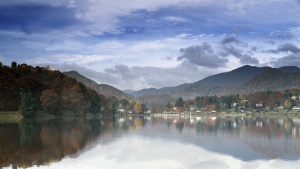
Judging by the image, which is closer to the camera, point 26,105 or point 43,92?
point 26,105

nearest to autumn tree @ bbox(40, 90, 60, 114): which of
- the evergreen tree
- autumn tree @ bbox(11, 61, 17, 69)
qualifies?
the evergreen tree

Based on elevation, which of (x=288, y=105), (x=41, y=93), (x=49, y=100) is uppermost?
(x=41, y=93)

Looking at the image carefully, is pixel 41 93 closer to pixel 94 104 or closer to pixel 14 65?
pixel 14 65

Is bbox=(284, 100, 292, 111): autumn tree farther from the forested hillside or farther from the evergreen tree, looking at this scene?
the evergreen tree

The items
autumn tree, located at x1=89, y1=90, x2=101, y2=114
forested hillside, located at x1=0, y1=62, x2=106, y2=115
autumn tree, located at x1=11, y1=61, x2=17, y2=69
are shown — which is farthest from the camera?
autumn tree, located at x1=89, y1=90, x2=101, y2=114

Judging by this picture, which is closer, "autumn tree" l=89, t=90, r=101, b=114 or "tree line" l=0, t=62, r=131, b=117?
"tree line" l=0, t=62, r=131, b=117

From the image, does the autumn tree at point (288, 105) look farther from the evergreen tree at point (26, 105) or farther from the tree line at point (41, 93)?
the evergreen tree at point (26, 105)

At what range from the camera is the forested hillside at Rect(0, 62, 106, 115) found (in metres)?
83.7

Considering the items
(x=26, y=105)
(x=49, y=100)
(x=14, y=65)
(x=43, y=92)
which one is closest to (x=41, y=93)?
(x=43, y=92)

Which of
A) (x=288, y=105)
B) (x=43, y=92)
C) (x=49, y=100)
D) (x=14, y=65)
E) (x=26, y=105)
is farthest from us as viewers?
(x=288, y=105)

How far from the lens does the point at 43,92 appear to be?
91.2 meters

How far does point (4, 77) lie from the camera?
8588cm

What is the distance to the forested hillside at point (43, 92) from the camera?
83706 millimetres

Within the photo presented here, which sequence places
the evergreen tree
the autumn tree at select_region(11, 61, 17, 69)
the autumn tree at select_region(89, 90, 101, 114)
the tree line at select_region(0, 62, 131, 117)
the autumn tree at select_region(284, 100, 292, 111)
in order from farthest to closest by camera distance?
the autumn tree at select_region(284, 100, 292, 111)
the autumn tree at select_region(89, 90, 101, 114)
the autumn tree at select_region(11, 61, 17, 69)
the tree line at select_region(0, 62, 131, 117)
the evergreen tree
